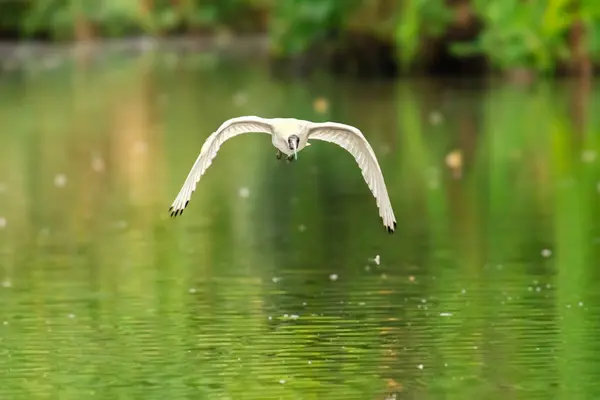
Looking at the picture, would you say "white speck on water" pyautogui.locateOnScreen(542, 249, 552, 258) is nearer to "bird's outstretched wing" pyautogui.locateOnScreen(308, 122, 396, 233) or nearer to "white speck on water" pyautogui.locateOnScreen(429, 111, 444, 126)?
"bird's outstretched wing" pyautogui.locateOnScreen(308, 122, 396, 233)

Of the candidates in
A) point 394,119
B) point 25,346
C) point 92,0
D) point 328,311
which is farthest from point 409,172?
point 92,0

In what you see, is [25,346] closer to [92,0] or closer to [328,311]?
[328,311]

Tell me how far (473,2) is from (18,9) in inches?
1113

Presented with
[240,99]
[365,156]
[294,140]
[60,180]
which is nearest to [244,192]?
[60,180]

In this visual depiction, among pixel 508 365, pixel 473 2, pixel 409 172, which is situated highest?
pixel 473 2

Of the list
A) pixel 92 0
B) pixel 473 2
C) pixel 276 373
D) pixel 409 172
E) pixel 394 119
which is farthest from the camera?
pixel 92 0

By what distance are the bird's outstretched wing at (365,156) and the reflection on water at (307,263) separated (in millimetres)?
638

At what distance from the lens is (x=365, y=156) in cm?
1142

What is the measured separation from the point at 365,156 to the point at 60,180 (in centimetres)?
1113

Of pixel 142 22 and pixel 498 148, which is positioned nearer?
pixel 498 148

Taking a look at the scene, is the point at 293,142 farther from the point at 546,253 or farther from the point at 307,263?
the point at 546,253

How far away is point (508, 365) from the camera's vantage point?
10.0m

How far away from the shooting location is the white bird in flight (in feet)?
36.2

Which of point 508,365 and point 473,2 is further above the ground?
point 473,2
